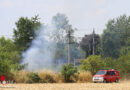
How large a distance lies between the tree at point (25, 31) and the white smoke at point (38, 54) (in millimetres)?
1487

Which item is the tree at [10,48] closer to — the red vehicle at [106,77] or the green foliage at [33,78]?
the green foliage at [33,78]

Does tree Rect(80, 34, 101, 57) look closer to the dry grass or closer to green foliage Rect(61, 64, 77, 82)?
green foliage Rect(61, 64, 77, 82)

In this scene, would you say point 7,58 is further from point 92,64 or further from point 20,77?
point 92,64

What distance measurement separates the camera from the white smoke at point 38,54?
43.5 m

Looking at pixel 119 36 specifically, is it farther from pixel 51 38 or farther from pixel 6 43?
pixel 6 43

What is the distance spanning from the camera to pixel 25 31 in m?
50.8

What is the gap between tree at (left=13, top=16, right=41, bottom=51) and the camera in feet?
161

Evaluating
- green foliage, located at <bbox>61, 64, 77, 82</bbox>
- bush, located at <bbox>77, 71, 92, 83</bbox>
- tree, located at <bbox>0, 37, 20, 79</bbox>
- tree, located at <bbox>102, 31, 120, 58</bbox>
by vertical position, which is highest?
tree, located at <bbox>102, 31, 120, 58</bbox>

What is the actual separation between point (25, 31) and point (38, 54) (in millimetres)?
6944

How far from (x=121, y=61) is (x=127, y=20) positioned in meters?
43.8

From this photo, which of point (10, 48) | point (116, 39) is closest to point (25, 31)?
point (10, 48)

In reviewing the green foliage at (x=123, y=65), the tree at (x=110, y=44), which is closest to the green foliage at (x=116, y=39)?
the tree at (x=110, y=44)

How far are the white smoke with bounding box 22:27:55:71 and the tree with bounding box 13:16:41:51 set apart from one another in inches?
58.5

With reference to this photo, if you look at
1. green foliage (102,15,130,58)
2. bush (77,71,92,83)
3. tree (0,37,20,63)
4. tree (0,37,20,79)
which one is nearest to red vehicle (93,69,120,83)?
bush (77,71,92,83)
